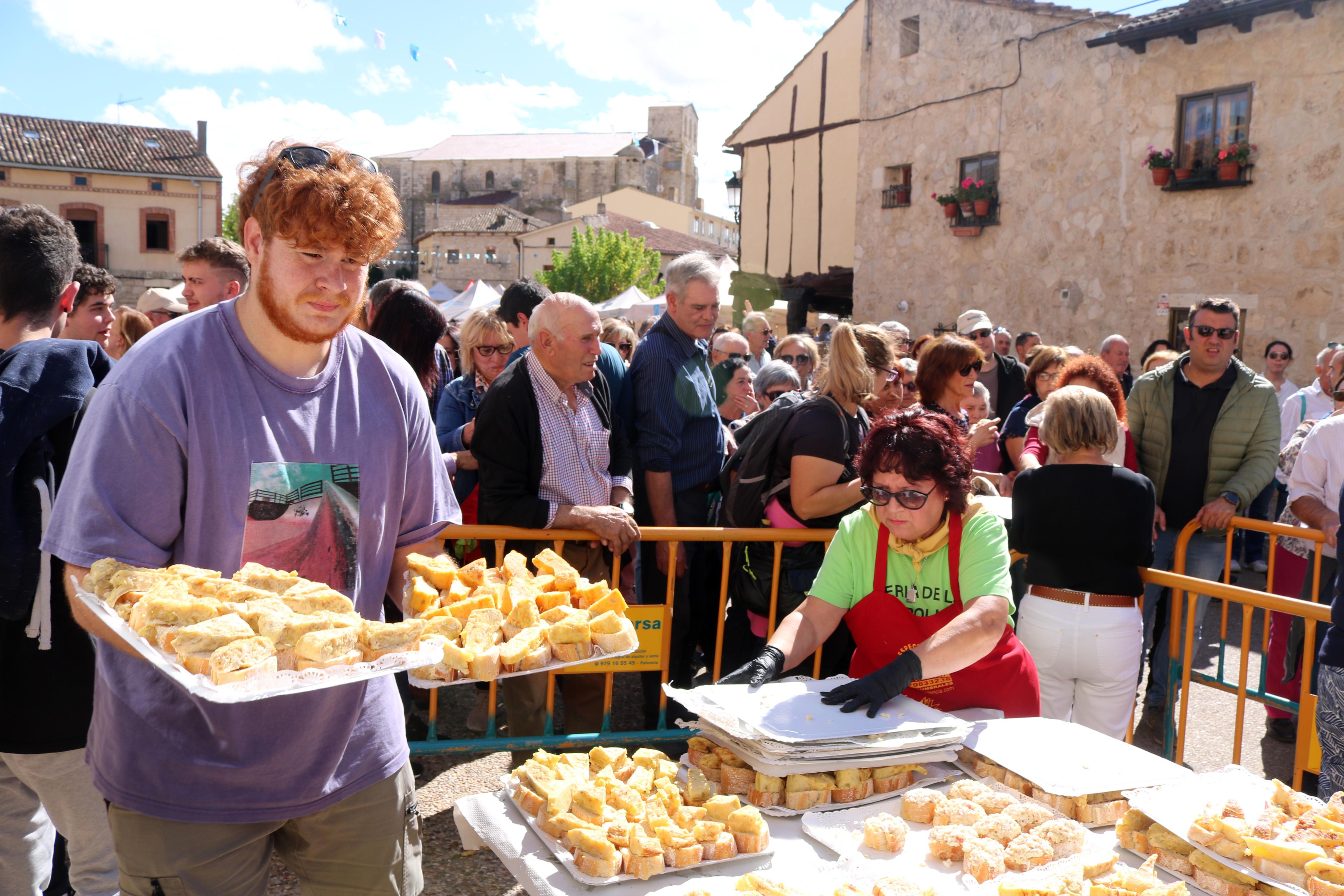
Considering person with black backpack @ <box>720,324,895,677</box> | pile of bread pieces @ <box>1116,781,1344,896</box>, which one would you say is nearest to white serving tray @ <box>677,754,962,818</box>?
pile of bread pieces @ <box>1116,781,1344,896</box>

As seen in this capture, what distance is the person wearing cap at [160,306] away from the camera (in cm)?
621

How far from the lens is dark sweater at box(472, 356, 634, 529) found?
384 cm

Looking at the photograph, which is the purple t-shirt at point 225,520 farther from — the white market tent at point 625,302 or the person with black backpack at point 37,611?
the white market tent at point 625,302

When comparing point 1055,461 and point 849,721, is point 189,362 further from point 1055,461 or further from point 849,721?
point 1055,461

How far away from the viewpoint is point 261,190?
191 centimetres

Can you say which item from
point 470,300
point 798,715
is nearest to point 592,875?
point 798,715

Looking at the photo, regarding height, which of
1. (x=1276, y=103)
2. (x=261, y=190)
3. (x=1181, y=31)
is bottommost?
(x=261, y=190)

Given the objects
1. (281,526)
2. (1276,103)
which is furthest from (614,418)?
(1276,103)

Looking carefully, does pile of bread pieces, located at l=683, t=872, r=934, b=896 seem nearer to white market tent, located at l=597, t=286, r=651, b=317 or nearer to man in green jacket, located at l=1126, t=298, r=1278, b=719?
man in green jacket, located at l=1126, t=298, r=1278, b=719

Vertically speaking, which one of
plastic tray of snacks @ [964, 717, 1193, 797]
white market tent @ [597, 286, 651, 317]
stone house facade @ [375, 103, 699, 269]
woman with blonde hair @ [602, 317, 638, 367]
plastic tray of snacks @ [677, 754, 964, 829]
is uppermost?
stone house facade @ [375, 103, 699, 269]

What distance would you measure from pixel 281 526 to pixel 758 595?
99.9 inches

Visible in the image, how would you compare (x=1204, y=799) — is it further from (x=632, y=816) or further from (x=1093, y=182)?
(x=1093, y=182)

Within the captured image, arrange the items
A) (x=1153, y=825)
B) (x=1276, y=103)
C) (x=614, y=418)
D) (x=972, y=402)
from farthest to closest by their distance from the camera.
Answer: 1. (x=1276, y=103)
2. (x=972, y=402)
3. (x=614, y=418)
4. (x=1153, y=825)

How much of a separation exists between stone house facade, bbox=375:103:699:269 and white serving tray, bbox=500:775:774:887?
68.0 metres
